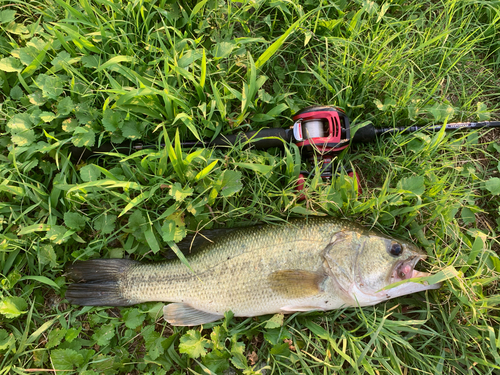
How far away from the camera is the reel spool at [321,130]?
263 centimetres

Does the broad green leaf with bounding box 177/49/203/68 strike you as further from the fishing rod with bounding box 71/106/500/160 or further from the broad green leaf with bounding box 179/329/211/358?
the broad green leaf with bounding box 179/329/211/358

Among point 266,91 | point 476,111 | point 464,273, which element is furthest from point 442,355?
point 266,91

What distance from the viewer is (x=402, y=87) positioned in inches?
123

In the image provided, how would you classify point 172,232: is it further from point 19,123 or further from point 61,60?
point 61,60

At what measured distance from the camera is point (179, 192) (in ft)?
8.40

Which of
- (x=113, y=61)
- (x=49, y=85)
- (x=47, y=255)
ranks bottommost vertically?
(x=47, y=255)

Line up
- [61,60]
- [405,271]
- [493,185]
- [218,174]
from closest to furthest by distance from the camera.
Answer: [405,271] → [218,174] → [61,60] → [493,185]

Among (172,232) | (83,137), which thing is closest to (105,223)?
(172,232)

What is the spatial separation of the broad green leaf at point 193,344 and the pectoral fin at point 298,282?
83 cm

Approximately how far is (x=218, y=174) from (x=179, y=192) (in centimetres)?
39

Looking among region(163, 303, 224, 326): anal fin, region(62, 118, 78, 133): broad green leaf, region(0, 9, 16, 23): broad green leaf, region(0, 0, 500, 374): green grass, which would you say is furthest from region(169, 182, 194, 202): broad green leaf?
region(0, 9, 16, 23): broad green leaf

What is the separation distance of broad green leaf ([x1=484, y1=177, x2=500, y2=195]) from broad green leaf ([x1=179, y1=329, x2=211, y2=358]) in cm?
307

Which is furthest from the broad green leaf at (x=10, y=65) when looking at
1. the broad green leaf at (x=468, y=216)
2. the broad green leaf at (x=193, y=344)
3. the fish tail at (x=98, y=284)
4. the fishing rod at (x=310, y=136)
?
the broad green leaf at (x=468, y=216)

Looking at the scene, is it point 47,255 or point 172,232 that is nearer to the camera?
point 172,232
